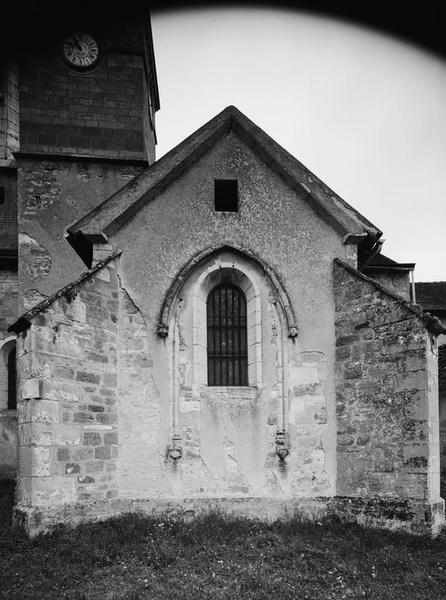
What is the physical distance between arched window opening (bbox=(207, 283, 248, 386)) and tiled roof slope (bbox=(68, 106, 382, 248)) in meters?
2.20

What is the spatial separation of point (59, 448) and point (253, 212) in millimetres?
5324

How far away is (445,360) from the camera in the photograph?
16922 millimetres

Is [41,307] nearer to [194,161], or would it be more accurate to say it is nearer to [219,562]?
[194,161]

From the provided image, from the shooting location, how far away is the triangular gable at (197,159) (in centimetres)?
995

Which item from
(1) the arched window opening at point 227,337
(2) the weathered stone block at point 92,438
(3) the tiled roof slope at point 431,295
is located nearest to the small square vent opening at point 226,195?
(1) the arched window opening at point 227,337

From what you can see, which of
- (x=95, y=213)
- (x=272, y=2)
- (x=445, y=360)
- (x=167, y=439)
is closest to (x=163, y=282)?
(x=95, y=213)

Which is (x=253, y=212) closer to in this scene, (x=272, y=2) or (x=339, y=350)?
(x=339, y=350)

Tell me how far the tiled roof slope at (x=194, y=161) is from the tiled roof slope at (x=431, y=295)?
14.1 m

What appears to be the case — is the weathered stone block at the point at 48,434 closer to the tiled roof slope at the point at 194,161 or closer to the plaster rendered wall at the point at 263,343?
the plaster rendered wall at the point at 263,343

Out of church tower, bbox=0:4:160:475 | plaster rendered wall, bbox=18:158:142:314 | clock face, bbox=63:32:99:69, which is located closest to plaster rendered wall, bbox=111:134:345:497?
plaster rendered wall, bbox=18:158:142:314

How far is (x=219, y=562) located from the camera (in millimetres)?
7215

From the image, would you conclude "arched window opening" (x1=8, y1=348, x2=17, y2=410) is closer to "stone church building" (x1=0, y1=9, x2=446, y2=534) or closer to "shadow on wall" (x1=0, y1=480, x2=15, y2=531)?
"shadow on wall" (x1=0, y1=480, x2=15, y2=531)

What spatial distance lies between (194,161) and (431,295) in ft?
55.4

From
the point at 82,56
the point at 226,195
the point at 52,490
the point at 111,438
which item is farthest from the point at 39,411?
the point at 82,56
